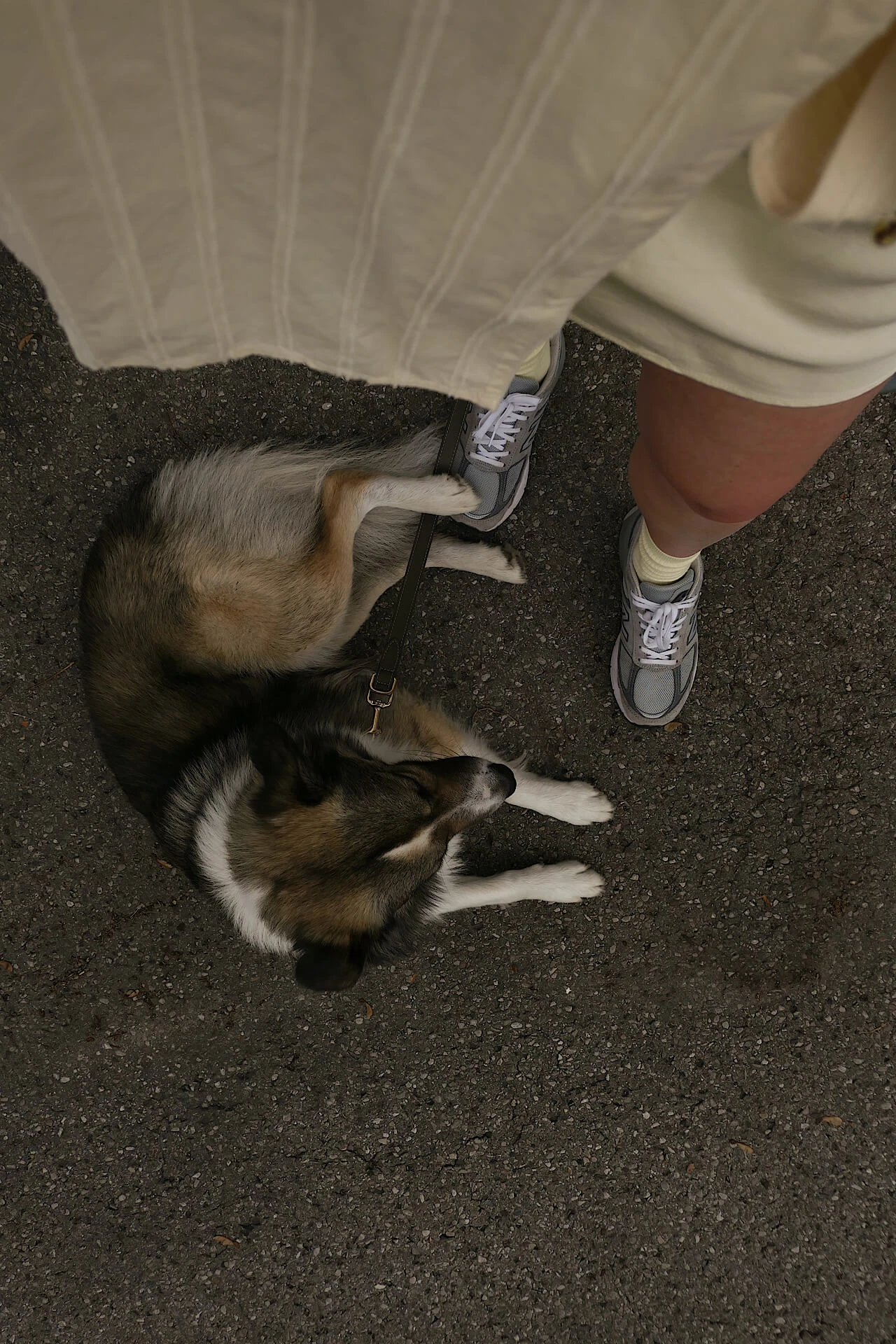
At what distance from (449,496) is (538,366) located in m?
0.49

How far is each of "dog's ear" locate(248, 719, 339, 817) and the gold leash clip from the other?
0.24 meters

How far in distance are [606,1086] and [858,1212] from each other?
0.97m

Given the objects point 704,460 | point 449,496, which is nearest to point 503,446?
point 449,496

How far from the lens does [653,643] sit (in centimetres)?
264

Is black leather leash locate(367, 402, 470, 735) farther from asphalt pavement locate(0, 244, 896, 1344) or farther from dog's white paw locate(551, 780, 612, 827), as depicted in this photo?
dog's white paw locate(551, 780, 612, 827)

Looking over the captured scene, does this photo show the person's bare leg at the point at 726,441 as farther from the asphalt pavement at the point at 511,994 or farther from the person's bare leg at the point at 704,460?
the asphalt pavement at the point at 511,994

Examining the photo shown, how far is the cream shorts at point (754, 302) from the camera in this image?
3.31 feet

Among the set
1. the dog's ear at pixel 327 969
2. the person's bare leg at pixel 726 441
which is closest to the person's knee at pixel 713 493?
the person's bare leg at pixel 726 441

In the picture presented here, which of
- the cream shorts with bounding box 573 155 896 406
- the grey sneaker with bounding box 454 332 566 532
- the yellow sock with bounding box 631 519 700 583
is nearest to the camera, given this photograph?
the cream shorts with bounding box 573 155 896 406

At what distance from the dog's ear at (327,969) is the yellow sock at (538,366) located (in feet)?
5.95

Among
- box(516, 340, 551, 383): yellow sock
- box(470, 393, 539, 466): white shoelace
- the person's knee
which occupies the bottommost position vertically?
box(470, 393, 539, 466): white shoelace

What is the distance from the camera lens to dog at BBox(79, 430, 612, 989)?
7.00 ft

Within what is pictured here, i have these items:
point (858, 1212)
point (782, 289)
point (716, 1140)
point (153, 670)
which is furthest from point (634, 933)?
point (782, 289)

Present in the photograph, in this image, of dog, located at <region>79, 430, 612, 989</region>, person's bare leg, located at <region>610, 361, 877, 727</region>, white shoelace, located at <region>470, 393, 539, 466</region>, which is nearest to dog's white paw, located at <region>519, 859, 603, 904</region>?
dog, located at <region>79, 430, 612, 989</region>
